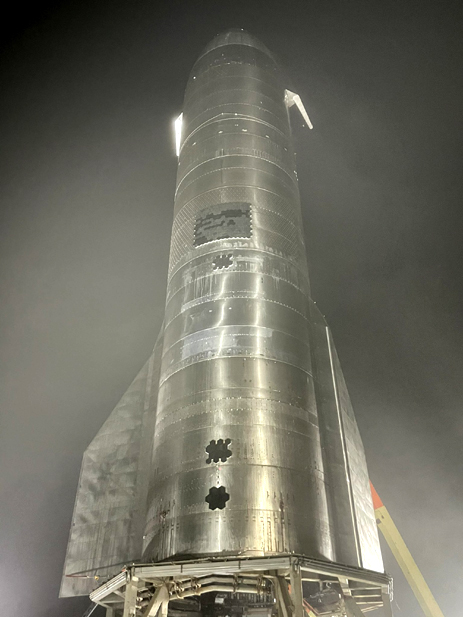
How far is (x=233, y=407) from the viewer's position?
11266mm

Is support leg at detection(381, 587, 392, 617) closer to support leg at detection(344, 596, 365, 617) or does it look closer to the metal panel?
support leg at detection(344, 596, 365, 617)

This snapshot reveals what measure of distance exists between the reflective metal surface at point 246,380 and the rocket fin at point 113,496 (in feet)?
8.38

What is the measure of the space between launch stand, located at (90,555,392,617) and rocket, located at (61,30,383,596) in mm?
574

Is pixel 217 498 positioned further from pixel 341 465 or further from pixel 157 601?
pixel 341 465

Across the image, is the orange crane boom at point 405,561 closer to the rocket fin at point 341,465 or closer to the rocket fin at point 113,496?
the rocket fin at point 341,465

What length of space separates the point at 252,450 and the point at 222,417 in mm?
1000

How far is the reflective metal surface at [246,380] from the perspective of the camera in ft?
33.8

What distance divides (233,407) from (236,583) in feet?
11.8

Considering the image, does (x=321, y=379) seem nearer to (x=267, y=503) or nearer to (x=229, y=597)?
(x=267, y=503)

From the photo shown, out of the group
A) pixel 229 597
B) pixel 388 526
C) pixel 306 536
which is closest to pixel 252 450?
pixel 306 536

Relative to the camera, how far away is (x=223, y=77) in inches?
730

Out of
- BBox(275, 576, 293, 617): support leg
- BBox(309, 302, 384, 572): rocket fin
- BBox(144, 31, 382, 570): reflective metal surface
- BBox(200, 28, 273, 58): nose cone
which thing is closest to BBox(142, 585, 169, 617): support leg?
BBox(144, 31, 382, 570): reflective metal surface

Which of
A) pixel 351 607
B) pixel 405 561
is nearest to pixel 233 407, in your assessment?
pixel 351 607

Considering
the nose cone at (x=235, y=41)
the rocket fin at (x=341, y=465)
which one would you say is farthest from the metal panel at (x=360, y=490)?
the nose cone at (x=235, y=41)
